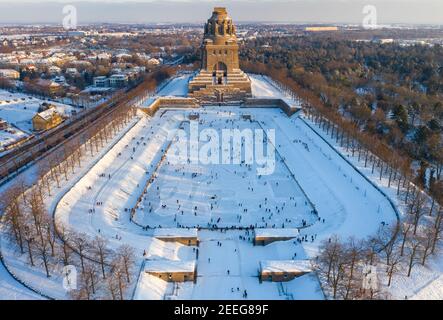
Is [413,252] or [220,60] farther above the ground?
[220,60]

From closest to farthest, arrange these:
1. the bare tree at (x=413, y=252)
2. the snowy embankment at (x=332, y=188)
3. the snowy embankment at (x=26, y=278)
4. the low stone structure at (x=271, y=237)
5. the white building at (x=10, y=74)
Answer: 1. the snowy embankment at (x=26, y=278)
2. the bare tree at (x=413, y=252)
3. the low stone structure at (x=271, y=237)
4. the snowy embankment at (x=332, y=188)
5. the white building at (x=10, y=74)

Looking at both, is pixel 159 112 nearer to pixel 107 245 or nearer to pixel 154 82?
pixel 154 82

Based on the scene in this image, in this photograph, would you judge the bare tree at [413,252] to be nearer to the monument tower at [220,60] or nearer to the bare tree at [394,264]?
the bare tree at [394,264]

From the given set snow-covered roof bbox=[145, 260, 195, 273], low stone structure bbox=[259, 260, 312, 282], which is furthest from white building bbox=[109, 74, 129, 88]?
low stone structure bbox=[259, 260, 312, 282]

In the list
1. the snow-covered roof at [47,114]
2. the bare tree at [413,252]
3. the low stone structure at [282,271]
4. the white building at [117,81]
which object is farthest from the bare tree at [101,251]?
the white building at [117,81]

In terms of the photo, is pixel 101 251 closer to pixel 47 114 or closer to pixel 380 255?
pixel 380 255

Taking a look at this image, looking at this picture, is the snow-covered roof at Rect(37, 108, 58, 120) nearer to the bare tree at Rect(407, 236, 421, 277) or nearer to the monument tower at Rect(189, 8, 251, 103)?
the monument tower at Rect(189, 8, 251, 103)

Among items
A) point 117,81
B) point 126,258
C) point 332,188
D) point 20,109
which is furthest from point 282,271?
point 117,81
